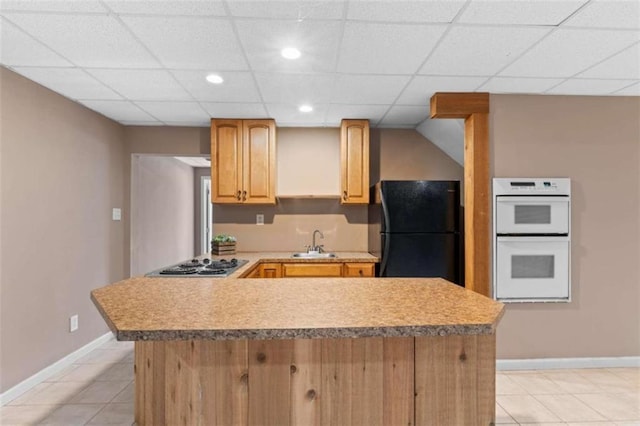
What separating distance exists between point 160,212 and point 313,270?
287 centimetres

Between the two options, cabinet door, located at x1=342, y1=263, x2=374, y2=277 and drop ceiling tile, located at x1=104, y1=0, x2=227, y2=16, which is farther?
cabinet door, located at x1=342, y1=263, x2=374, y2=277

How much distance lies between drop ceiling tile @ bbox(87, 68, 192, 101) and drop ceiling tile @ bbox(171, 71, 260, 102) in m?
0.09

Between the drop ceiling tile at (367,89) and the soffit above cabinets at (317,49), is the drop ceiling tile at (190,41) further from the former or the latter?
the drop ceiling tile at (367,89)

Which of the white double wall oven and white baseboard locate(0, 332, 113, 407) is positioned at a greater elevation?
the white double wall oven

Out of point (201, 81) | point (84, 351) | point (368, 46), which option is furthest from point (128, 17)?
point (84, 351)

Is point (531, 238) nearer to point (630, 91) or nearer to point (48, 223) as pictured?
point (630, 91)

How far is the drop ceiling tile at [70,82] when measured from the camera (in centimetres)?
257

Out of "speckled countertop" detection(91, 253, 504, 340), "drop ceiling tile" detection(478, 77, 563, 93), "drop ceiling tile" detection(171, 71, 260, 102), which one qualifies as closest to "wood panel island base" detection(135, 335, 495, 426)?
"speckled countertop" detection(91, 253, 504, 340)

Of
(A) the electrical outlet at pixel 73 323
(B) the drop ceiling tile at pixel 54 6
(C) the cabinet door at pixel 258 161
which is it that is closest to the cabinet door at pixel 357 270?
(C) the cabinet door at pixel 258 161

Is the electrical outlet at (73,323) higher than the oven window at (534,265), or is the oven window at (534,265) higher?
the oven window at (534,265)

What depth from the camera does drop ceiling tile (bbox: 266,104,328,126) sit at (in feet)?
11.3

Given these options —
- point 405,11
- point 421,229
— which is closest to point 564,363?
point 421,229

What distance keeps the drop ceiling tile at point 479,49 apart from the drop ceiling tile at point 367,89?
0.94 ft

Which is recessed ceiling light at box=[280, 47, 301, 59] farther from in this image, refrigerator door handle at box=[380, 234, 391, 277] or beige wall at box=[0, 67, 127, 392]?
beige wall at box=[0, 67, 127, 392]
